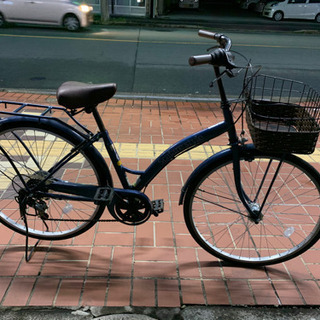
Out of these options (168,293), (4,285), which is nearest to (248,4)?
(168,293)

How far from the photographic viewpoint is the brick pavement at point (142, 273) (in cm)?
213

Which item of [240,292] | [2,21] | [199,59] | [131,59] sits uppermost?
[199,59]

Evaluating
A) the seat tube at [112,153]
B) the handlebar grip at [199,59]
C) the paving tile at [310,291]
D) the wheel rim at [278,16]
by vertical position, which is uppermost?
the handlebar grip at [199,59]

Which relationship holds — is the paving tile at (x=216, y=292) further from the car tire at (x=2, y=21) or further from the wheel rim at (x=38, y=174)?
the car tire at (x=2, y=21)

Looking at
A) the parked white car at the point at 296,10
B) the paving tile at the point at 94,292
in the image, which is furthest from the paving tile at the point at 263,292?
the parked white car at the point at 296,10

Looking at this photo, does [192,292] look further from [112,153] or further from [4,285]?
[4,285]

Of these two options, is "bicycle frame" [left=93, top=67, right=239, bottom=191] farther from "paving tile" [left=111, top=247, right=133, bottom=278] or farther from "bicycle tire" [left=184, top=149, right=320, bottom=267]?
"paving tile" [left=111, top=247, right=133, bottom=278]

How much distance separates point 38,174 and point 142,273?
999 millimetres

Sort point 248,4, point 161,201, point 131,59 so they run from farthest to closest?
point 248,4 < point 131,59 < point 161,201

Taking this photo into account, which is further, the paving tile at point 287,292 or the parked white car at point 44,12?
the parked white car at point 44,12

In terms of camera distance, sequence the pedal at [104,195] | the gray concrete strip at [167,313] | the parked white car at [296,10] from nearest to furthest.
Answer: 1. the gray concrete strip at [167,313]
2. the pedal at [104,195]
3. the parked white car at [296,10]

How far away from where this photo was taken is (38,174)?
7.52 ft

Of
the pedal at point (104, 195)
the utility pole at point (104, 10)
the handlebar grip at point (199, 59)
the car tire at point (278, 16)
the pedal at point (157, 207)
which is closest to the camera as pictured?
the handlebar grip at point (199, 59)

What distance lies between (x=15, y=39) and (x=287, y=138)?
462 inches
